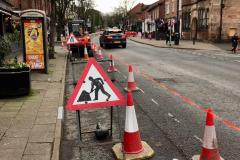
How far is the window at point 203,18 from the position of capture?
3947 cm

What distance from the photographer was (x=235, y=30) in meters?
37.4

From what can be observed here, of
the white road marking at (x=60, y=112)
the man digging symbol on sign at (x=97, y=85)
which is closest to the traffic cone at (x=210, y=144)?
the man digging symbol on sign at (x=97, y=85)

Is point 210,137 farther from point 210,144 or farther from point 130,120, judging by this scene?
point 130,120

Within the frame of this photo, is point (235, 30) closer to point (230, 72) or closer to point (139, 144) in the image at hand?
point (230, 72)

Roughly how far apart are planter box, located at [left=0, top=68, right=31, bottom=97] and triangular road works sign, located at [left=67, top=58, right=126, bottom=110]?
406 centimetres

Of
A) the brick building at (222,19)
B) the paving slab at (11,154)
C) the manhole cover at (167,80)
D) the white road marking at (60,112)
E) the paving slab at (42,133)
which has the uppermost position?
the brick building at (222,19)

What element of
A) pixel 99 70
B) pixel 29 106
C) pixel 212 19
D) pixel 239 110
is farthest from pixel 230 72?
pixel 212 19

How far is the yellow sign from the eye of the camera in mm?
13727

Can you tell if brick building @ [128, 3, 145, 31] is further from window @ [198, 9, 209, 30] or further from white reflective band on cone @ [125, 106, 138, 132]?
white reflective band on cone @ [125, 106, 138, 132]

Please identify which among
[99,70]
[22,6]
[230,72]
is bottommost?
[230,72]

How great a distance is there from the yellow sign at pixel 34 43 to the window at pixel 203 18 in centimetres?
2873

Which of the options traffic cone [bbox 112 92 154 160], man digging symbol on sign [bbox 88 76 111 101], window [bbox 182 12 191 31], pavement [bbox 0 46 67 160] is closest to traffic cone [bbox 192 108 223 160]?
traffic cone [bbox 112 92 154 160]

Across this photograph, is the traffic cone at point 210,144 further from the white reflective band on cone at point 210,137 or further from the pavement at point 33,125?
the pavement at point 33,125

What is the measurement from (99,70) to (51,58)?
1500cm
